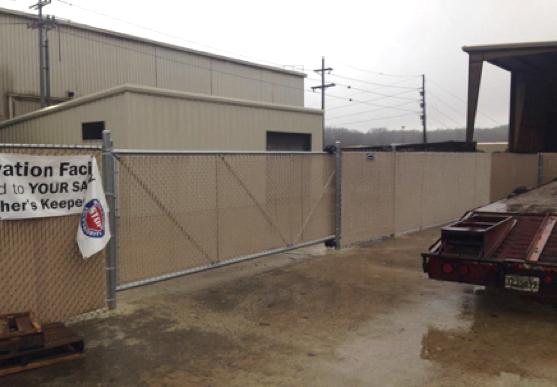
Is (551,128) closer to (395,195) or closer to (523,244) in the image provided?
(395,195)

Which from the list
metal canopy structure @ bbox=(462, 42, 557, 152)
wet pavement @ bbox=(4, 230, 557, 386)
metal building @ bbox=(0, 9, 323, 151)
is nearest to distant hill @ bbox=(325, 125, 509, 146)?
metal building @ bbox=(0, 9, 323, 151)

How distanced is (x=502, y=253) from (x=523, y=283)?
1.60ft

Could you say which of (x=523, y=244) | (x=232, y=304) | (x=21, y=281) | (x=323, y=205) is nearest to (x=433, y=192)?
(x=323, y=205)

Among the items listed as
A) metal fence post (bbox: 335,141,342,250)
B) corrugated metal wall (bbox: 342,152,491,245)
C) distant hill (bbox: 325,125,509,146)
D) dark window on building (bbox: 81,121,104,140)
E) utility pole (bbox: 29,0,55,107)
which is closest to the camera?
metal fence post (bbox: 335,141,342,250)

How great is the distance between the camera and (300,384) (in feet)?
13.2

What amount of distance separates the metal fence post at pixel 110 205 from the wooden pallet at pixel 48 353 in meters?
0.98

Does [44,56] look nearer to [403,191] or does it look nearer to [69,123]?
[69,123]

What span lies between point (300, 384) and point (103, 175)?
3.25m

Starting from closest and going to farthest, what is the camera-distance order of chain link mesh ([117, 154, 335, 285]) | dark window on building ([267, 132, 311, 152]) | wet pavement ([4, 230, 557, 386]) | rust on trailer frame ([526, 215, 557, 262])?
wet pavement ([4, 230, 557, 386]) < rust on trailer frame ([526, 215, 557, 262]) < chain link mesh ([117, 154, 335, 285]) < dark window on building ([267, 132, 311, 152])

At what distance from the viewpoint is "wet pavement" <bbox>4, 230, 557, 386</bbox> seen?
4.18 m

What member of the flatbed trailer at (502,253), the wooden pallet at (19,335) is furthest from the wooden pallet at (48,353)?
the flatbed trailer at (502,253)

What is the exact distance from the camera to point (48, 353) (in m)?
4.48

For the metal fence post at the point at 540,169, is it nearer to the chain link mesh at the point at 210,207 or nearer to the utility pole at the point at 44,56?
the chain link mesh at the point at 210,207

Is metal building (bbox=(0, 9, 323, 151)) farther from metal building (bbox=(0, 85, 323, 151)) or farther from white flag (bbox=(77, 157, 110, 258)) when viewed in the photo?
white flag (bbox=(77, 157, 110, 258))
